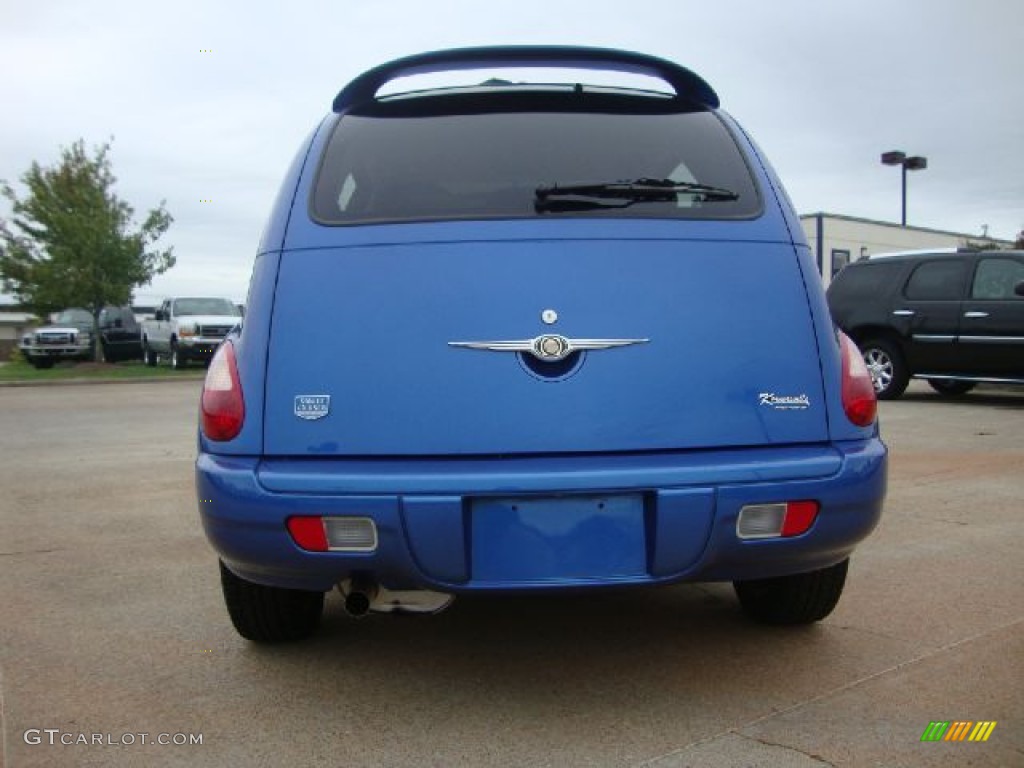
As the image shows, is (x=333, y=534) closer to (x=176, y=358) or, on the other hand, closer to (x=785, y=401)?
(x=785, y=401)

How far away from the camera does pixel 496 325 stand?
2.47 meters

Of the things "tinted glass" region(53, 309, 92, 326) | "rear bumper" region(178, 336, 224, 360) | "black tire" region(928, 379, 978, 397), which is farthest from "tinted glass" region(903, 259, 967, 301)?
"tinted glass" region(53, 309, 92, 326)

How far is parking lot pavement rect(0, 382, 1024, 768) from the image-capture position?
2.42 m

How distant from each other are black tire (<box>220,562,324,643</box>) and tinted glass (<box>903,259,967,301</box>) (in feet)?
31.5

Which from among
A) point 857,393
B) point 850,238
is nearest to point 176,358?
point 850,238

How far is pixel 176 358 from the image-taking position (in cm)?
2200

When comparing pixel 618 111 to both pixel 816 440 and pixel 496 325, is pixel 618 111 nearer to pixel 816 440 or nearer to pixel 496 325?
pixel 496 325

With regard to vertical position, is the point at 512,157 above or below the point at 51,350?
above

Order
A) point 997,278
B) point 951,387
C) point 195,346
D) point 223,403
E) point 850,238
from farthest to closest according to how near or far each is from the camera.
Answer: point 850,238 → point 195,346 → point 951,387 → point 997,278 → point 223,403

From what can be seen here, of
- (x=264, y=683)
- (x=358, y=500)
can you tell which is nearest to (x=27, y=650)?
(x=264, y=683)

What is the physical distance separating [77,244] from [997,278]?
748 inches

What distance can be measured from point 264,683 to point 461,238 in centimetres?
139

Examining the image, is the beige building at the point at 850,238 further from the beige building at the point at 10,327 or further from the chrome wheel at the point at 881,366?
the beige building at the point at 10,327

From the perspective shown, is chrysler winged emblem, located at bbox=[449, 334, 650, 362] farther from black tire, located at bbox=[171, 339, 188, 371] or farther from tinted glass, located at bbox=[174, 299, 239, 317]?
tinted glass, located at bbox=[174, 299, 239, 317]
